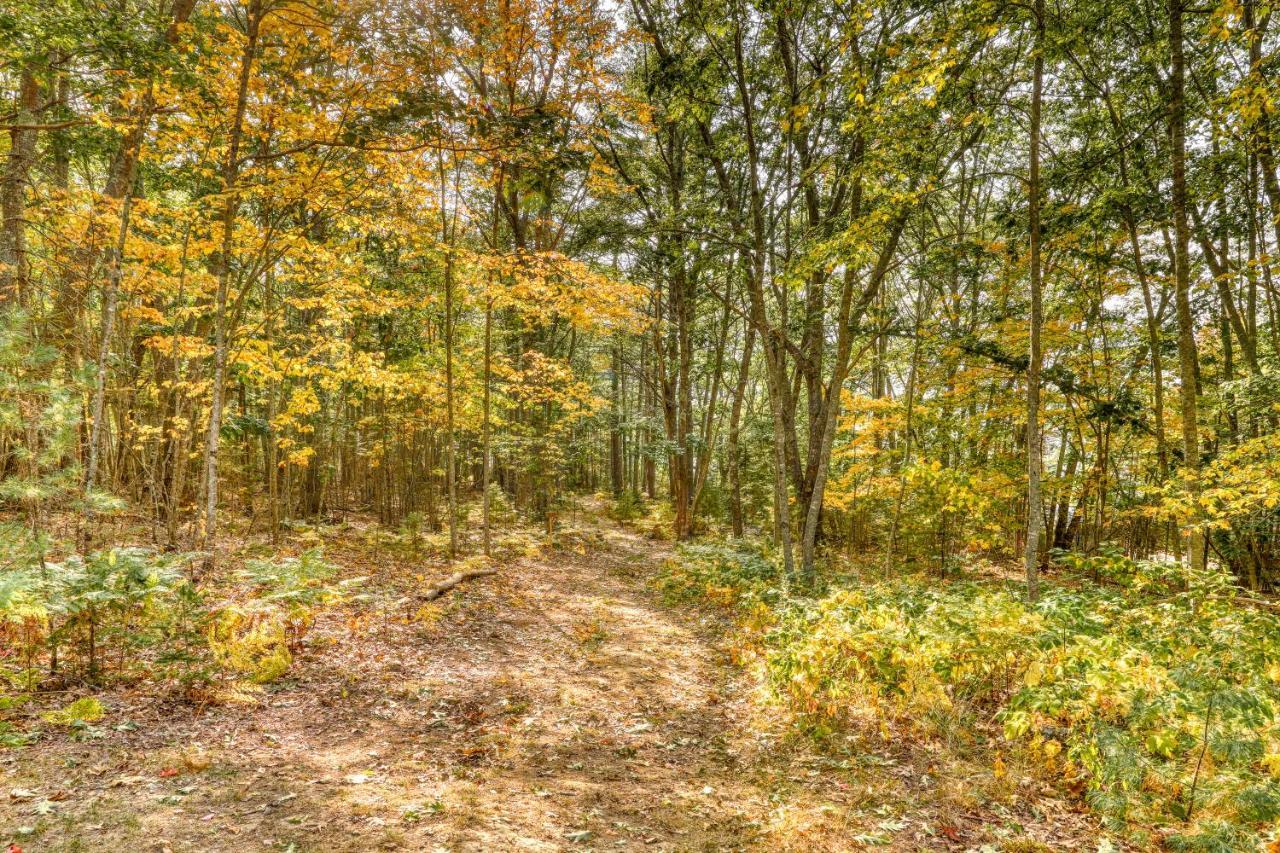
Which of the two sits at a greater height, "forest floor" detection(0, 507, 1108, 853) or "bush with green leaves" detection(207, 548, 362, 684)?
"bush with green leaves" detection(207, 548, 362, 684)

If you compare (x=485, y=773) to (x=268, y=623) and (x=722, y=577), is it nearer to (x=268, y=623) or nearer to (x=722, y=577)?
(x=268, y=623)

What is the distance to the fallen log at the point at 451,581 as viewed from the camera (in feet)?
28.3

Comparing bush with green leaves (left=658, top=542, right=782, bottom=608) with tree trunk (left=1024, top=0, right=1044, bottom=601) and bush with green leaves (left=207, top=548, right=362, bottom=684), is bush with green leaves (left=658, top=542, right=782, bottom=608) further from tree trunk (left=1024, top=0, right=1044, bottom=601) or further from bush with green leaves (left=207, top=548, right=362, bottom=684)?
bush with green leaves (left=207, top=548, right=362, bottom=684)

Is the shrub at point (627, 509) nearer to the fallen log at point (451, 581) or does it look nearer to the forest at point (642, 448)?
the forest at point (642, 448)

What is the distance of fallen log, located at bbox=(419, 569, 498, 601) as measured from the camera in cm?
863

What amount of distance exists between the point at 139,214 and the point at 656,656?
10090 millimetres

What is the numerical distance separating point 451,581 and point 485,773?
5.40 metres

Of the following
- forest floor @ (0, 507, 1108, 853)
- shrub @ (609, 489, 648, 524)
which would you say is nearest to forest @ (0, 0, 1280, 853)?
forest floor @ (0, 507, 1108, 853)

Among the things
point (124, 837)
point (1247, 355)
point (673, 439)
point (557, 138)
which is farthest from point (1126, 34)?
point (124, 837)

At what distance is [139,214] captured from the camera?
863cm

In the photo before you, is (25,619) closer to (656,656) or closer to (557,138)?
(656,656)

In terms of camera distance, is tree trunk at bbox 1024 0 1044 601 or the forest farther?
tree trunk at bbox 1024 0 1044 601

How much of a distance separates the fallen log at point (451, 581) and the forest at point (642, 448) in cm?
9

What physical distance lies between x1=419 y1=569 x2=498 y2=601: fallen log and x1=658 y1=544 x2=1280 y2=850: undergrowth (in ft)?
16.6
